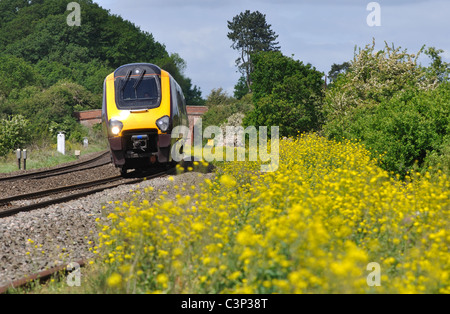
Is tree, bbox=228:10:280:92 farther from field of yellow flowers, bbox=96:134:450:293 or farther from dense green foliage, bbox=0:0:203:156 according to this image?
field of yellow flowers, bbox=96:134:450:293

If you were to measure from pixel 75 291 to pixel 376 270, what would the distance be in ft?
10.2

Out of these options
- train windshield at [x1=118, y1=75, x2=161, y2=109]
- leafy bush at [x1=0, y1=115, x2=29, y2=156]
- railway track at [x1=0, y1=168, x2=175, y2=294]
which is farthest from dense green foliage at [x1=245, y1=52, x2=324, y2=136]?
train windshield at [x1=118, y1=75, x2=161, y2=109]

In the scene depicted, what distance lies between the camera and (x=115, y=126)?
15.1m

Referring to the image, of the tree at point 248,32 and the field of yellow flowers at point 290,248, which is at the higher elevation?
the tree at point 248,32

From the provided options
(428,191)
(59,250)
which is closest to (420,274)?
(428,191)

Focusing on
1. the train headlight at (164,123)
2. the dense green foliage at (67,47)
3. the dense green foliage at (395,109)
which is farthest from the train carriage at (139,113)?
the dense green foliage at (67,47)

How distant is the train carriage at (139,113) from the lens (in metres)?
15.0

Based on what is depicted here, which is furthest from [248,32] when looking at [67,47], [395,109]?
[395,109]

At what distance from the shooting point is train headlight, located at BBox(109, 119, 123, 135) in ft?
49.3
